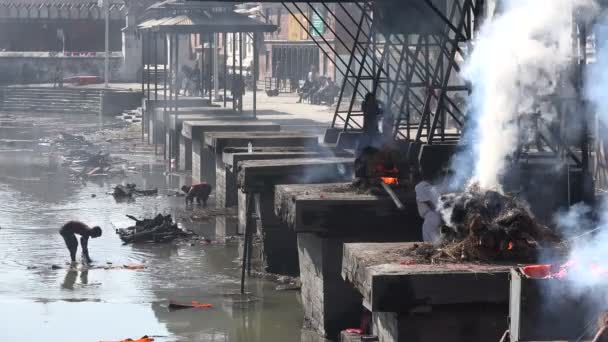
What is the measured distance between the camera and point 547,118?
519 inches

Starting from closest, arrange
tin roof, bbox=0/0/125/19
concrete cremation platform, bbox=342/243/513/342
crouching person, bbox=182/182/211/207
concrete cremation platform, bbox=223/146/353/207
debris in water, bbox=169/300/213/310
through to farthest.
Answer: concrete cremation platform, bbox=342/243/513/342, debris in water, bbox=169/300/213/310, concrete cremation platform, bbox=223/146/353/207, crouching person, bbox=182/182/211/207, tin roof, bbox=0/0/125/19

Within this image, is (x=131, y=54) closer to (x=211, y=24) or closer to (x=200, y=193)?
(x=211, y=24)

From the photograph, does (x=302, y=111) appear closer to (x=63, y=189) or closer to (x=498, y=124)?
(x=63, y=189)

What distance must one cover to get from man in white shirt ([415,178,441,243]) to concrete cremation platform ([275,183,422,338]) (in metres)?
0.40

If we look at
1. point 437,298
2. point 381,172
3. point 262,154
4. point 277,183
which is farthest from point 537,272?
point 262,154

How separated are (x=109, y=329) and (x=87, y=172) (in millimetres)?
15251

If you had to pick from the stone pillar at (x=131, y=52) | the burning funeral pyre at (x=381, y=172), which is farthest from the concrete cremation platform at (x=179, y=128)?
the stone pillar at (x=131, y=52)

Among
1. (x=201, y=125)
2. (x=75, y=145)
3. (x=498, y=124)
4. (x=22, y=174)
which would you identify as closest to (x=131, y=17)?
(x=75, y=145)

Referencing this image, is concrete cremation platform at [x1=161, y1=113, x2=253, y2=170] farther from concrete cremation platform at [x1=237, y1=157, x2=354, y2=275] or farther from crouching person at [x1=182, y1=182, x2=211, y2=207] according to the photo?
concrete cremation platform at [x1=237, y1=157, x2=354, y2=275]

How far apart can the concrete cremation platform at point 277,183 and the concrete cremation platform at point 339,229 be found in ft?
8.21

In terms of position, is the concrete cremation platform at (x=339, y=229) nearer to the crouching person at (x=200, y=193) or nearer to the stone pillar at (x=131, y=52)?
the crouching person at (x=200, y=193)

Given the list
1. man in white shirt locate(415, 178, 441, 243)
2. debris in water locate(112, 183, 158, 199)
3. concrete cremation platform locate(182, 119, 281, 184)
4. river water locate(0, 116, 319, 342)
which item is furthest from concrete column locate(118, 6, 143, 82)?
man in white shirt locate(415, 178, 441, 243)

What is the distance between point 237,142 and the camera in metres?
20.5

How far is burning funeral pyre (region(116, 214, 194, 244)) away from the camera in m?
18.3
